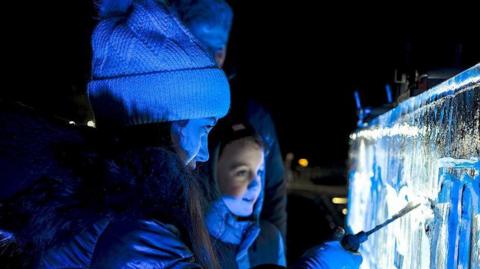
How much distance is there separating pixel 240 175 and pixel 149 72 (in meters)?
1.49

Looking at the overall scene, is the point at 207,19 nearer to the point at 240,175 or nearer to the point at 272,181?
the point at 240,175

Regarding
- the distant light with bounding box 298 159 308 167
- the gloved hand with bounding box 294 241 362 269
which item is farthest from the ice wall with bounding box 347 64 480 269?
the distant light with bounding box 298 159 308 167

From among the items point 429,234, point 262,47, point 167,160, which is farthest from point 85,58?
point 262,47

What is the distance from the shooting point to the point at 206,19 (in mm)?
3639

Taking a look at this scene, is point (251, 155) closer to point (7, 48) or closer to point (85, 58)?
point (85, 58)

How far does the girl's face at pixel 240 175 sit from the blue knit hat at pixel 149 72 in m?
1.29

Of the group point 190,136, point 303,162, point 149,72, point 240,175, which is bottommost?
point 303,162

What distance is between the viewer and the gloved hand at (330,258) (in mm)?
2023

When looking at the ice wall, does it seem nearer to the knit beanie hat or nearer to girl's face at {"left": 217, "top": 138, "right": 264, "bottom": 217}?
girl's face at {"left": 217, "top": 138, "right": 264, "bottom": 217}

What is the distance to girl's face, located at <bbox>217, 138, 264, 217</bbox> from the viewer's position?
3248mm

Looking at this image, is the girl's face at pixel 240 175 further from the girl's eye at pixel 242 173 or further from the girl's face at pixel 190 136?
the girl's face at pixel 190 136

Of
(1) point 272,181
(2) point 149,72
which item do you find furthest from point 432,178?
(1) point 272,181

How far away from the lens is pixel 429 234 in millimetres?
1519

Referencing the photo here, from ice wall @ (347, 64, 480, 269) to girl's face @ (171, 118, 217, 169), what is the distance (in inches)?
31.9
